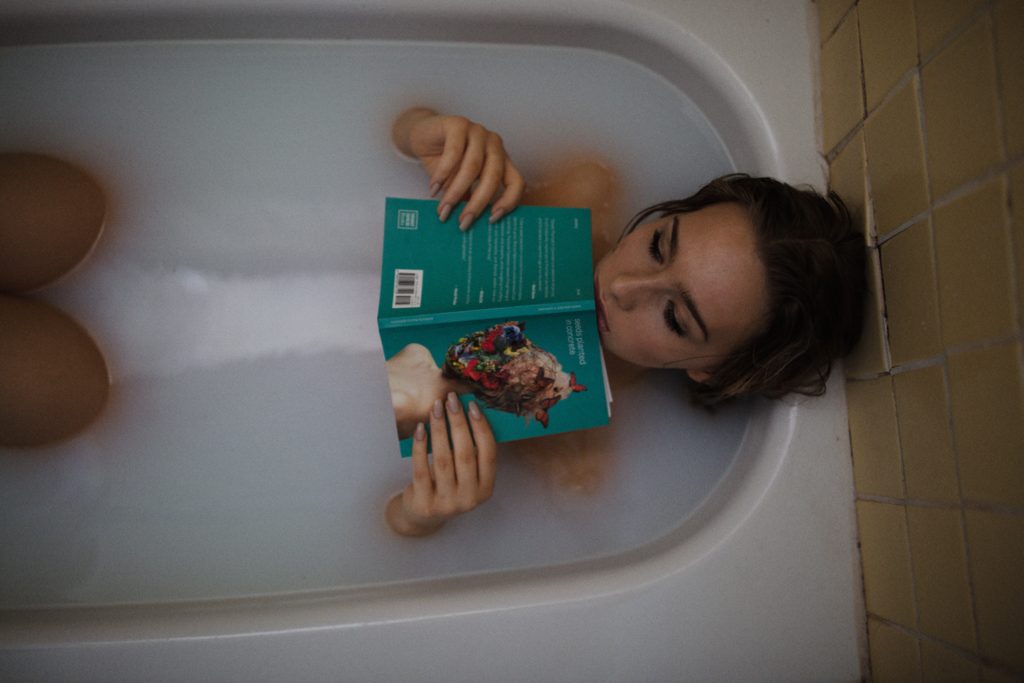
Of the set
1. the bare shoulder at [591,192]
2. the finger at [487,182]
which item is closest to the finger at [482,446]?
the finger at [487,182]

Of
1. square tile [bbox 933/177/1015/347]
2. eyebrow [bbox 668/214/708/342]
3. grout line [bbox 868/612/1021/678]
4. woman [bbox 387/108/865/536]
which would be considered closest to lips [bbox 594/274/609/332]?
woman [bbox 387/108/865/536]

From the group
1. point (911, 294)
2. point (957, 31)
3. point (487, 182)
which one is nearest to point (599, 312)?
point (487, 182)

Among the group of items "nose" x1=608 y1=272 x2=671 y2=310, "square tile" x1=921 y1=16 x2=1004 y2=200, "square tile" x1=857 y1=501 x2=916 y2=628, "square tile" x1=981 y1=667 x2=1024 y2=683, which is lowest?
"square tile" x1=981 y1=667 x2=1024 y2=683

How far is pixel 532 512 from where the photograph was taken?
838mm

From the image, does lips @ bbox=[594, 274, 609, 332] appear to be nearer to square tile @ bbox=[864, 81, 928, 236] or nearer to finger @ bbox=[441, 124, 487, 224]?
finger @ bbox=[441, 124, 487, 224]

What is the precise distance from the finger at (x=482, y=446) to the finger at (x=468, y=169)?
0.78 ft

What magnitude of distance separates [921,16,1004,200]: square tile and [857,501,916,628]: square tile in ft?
1.10

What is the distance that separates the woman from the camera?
0.64 m

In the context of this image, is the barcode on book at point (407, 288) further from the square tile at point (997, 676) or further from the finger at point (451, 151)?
the square tile at point (997, 676)

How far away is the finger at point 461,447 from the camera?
2.18 ft

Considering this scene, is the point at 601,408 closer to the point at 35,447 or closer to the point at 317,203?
the point at 317,203

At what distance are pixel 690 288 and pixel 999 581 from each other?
1.15 ft

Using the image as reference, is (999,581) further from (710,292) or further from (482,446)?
(482,446)

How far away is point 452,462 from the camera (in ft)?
2.28
